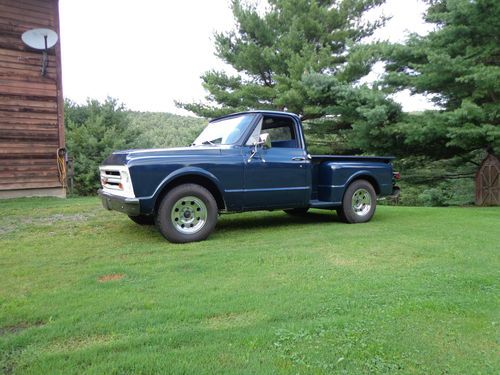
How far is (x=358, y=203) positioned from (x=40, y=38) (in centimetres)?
1019

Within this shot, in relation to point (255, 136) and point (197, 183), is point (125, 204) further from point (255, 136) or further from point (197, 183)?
point (255, 136)

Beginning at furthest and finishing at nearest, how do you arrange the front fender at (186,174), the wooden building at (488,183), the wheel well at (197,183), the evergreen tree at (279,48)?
the evergreen tree at (279,48) < the wooden building at (488,183) < the wheel well at (197,183) < the front fender at (186,174)

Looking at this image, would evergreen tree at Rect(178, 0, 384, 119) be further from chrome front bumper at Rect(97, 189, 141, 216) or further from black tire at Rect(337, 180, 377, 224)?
chrome front bumper at Rect(97, 189, 141, 216)

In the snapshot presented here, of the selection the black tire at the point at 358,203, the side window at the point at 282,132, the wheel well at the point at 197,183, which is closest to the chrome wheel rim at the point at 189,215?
the wheel well at the point at 197,183

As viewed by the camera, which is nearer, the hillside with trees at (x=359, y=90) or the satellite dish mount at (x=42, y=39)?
the hillside with trees at (x=359, y=90)

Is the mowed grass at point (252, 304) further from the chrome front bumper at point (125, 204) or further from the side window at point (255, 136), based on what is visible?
the side window at point (255, 136)

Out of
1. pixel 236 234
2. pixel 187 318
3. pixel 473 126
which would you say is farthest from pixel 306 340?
pixel 473 126

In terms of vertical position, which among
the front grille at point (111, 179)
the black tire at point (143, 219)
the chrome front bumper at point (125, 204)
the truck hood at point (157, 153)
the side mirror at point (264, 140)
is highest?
the side mirror at point (264, 140)

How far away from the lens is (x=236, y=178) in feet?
19.3

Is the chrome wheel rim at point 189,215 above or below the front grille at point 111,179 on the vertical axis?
below

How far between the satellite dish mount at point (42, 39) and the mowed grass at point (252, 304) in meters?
8.05

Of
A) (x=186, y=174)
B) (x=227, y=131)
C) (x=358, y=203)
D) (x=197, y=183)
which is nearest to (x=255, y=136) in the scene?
(x=227, y=131)

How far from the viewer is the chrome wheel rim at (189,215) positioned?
5441mm

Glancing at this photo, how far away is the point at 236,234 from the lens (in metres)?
6.17
